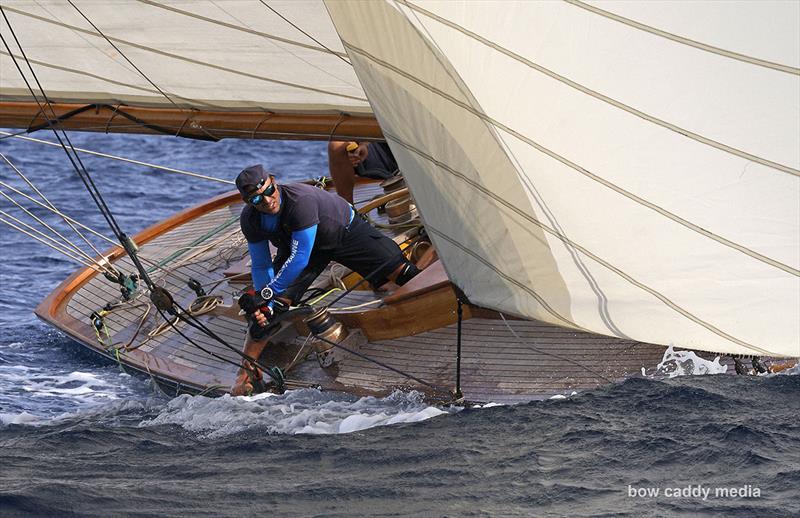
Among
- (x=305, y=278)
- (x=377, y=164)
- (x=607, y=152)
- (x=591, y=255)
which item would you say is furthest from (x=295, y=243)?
(x=377, y=164)

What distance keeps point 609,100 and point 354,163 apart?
3.46m

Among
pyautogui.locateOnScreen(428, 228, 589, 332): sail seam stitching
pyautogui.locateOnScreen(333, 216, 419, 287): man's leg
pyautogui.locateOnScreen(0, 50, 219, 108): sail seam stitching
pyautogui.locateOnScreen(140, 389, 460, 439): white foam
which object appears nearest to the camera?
pyautogui.locateOnScreen(428, 228, 589, 332): sail seam stitching

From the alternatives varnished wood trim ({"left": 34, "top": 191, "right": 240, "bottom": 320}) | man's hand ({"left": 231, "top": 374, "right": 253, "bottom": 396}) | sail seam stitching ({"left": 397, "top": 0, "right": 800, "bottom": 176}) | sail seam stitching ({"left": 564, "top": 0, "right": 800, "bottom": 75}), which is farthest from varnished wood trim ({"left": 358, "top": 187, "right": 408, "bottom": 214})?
sail seam stitching ({"left": 564, "top": 0, "right": 800, "bottom": 75})

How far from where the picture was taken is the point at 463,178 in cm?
550

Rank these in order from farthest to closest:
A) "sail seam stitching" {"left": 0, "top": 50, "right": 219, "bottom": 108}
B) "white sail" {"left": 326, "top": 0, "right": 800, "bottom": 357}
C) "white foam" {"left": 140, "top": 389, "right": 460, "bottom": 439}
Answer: "sail seam stitching" {"left": 0, "top": 50, "right": 219, "bottom": 108} → "white foam" {"left": 140, "top": 389, "right": 460, "bottom": 439} → "white sail" {"left": 326, "top": 0, "right": 800, "bottom": 357}

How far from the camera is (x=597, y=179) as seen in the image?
5344mm

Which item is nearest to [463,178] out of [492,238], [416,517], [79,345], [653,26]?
[492,238]

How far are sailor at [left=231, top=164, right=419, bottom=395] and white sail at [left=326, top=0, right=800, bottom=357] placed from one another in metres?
1.07

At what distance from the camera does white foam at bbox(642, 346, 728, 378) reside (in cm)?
609

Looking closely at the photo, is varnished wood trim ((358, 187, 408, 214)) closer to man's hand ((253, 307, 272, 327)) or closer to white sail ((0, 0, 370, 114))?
white sail ((0, 0, 370, 114))

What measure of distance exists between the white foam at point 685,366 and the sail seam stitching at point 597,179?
0.94m

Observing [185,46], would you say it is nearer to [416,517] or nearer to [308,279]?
[308,279]

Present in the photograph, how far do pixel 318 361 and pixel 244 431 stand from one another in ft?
2.54

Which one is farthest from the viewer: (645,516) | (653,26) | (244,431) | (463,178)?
(244,431)
